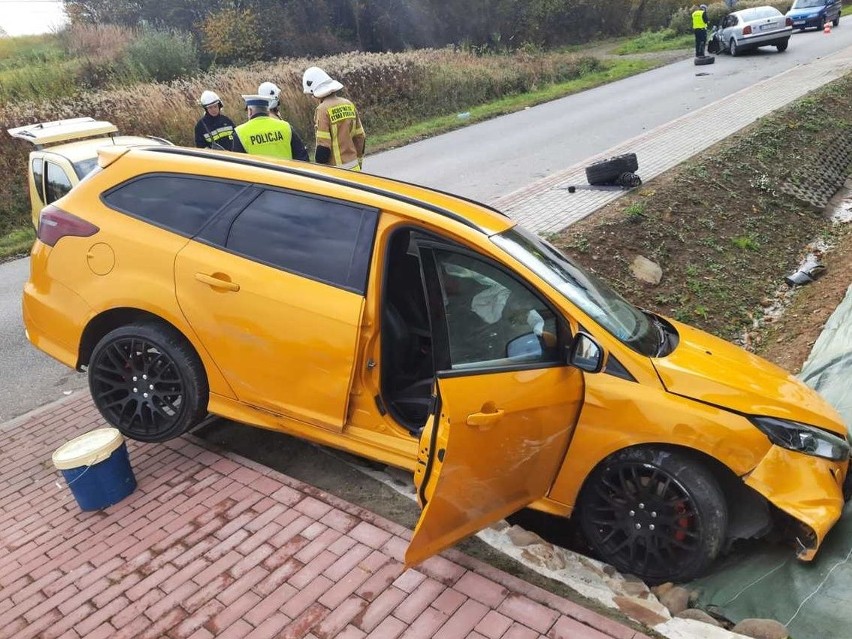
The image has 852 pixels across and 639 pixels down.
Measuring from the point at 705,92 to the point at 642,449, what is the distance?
17.7m

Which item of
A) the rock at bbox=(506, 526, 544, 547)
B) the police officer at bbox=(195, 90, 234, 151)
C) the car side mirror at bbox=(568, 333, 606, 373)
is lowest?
the rock at bbox=(506, 526, 544, 547)

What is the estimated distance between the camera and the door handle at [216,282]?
4113mm

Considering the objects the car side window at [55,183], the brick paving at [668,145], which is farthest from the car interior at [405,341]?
the car side window at [55,183]

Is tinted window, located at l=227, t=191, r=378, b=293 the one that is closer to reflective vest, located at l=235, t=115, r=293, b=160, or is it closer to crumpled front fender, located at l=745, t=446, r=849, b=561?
crumpled front fender, located at l=745, t=446, r=849, b=561

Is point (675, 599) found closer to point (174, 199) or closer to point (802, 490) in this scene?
point (802, 490)

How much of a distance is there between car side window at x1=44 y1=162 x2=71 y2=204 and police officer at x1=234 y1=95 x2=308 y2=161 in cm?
269

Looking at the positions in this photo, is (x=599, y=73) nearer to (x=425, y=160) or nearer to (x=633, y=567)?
(x=425, y=160)

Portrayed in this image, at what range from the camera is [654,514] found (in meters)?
3.55

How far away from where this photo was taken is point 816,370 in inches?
198

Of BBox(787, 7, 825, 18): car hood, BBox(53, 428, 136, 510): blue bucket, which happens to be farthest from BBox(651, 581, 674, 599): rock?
BBox(787, 7, 825, 18): car hood

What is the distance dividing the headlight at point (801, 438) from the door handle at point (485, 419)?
4.04 ft

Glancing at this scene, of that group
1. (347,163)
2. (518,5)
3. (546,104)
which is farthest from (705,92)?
(518,5)

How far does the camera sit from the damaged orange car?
339 centimetres

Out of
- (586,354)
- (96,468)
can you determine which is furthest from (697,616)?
(96,468)
